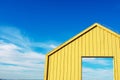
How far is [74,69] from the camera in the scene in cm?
1254

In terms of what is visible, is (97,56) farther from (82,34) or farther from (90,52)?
(82,34)

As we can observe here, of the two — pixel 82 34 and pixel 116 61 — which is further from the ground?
pixel 82 34

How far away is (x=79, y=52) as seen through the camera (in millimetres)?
12750

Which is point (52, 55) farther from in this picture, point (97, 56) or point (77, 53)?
point (97, 56)

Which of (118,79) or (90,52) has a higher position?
(90,52)

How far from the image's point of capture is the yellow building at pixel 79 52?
1251 cm

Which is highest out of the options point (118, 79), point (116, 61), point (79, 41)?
point (79, 41)

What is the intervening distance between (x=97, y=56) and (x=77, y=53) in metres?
1.10

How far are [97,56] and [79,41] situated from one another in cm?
131

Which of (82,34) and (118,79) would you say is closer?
(118,79)

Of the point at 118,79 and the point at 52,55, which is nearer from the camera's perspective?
the point at 118,79

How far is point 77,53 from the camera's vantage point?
12.8 m

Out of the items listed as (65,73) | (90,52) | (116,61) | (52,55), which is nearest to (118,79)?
(116,61)

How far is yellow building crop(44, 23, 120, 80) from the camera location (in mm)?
12508
